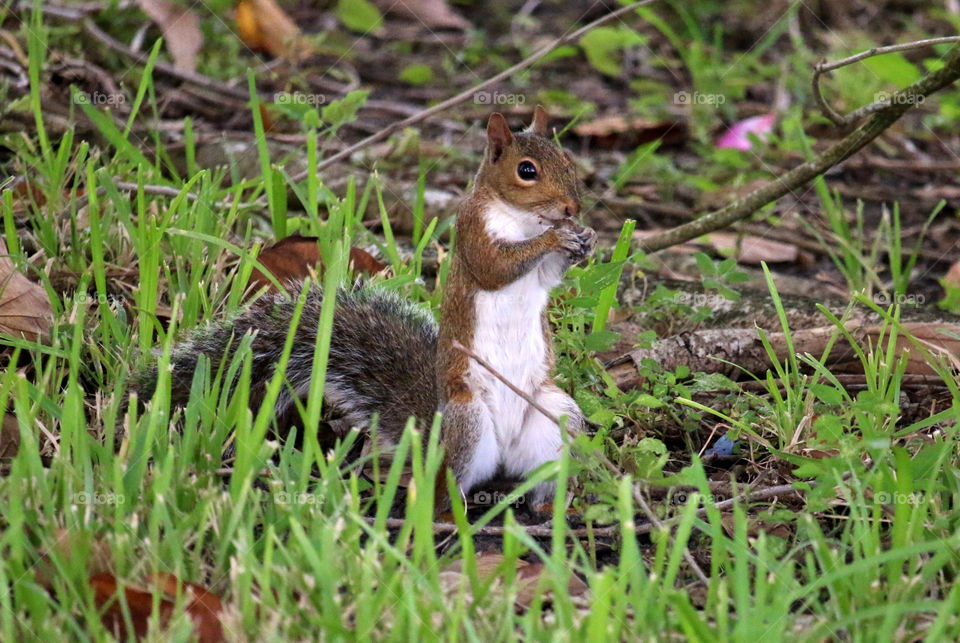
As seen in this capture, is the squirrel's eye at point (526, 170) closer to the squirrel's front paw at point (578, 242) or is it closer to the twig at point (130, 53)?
the squirrel's front paw at point (578, 242)

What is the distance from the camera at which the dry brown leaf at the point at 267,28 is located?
203 inches

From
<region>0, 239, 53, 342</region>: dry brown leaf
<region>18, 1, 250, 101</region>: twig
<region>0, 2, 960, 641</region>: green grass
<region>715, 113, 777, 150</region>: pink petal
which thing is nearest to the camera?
<region>0, 2, 960, 641</region>: green grass

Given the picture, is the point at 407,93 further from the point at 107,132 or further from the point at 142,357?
the point at 142,357

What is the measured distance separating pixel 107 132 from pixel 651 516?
6.51 feet

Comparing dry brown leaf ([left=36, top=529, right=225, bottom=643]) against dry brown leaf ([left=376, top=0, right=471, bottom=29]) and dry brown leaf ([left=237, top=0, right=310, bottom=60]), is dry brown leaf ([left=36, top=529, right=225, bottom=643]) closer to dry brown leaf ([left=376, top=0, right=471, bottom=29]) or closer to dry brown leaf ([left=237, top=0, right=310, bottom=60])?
dry brown leaf ([left=237, top=0, right=310, bottom=60])

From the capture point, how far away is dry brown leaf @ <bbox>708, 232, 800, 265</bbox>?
13.9ft

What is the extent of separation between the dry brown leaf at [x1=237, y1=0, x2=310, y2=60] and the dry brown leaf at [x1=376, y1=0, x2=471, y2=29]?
0.88 meters

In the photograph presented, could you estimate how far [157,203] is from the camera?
3451 mm

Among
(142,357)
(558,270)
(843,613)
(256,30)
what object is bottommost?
(843,613)

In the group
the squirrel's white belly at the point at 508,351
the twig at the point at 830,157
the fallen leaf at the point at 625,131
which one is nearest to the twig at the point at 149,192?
the squirrel's white belly at the point at 508,351

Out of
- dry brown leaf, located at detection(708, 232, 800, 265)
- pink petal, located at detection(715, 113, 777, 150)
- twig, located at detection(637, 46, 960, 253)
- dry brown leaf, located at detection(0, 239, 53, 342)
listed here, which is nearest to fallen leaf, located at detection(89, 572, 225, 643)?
dry brown leaf, located at detection(0, 239, 53, 342)

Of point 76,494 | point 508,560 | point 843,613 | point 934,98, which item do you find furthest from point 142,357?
point 934,98

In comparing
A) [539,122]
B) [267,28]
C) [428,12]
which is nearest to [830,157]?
[539,122]

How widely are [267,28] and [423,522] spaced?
3.72 metres
